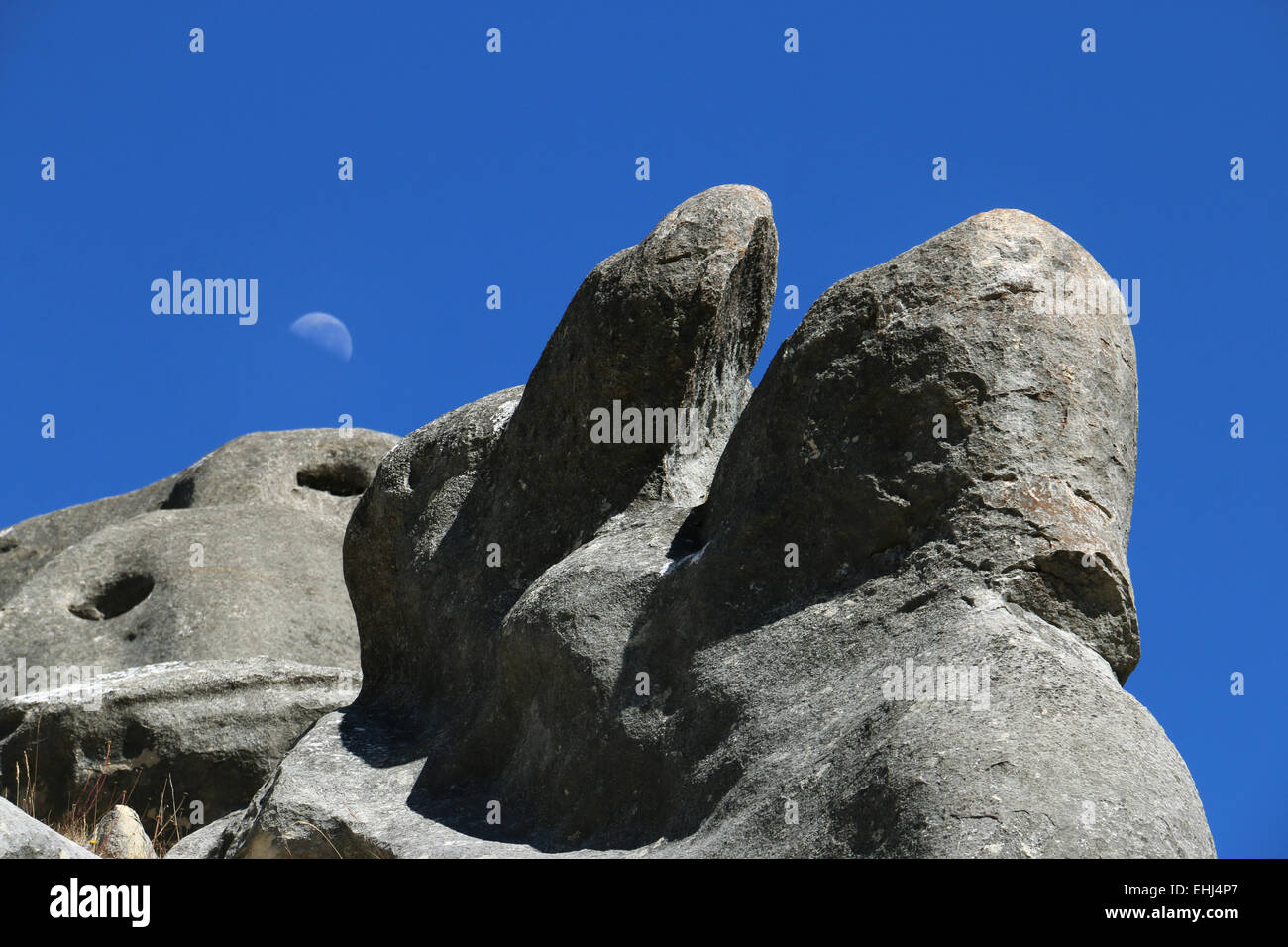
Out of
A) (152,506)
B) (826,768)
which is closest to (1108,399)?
(826,768)

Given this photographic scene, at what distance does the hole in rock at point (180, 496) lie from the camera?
572 inches

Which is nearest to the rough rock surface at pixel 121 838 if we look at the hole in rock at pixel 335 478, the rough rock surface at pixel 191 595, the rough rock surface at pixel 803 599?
the rough rock surface at pixel 803 599

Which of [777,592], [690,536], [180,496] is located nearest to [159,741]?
[690,536]

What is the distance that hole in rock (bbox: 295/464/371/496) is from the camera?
1459 cm

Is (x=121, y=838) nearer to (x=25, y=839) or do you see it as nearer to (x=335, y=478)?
(x=25, y=839)

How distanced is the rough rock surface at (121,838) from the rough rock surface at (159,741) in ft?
4.13

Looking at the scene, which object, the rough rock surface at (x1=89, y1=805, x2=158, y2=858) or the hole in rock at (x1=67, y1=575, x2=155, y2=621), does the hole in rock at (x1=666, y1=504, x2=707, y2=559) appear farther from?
the hole in rock at (x1=67, y1=575, x2=155, y2=621)

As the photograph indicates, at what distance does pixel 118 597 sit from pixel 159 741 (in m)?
2.99

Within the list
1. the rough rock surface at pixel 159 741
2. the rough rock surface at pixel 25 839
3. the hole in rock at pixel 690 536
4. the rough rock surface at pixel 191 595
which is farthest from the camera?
the rough rock surface at pixel 191 595

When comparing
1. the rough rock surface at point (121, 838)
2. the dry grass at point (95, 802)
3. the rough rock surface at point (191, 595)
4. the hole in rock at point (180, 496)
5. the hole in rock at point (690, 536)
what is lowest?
the rough rock surface at point (121, 838)

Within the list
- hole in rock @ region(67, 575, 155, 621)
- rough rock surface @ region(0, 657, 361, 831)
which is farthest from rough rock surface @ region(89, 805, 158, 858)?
hole in rock @ region(67, 575, 155, 621)

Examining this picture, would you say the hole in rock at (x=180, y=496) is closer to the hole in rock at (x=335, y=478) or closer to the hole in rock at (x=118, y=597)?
the hole in rock at (x=335, y=478)

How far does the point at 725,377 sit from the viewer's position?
7133 mm
